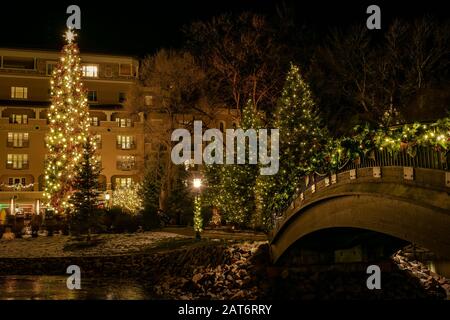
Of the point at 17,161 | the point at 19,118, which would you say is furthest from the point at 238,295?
the point at 19,118

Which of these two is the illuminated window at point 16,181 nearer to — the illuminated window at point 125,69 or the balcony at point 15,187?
the balcony at point 15,187

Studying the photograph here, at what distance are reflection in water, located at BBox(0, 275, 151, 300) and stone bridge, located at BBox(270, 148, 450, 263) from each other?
9.57 metres

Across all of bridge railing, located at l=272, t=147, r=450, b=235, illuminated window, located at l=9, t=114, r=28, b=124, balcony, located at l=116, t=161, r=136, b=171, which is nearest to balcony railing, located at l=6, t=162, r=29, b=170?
illuminated window, located at l=9, t=114, r=28, b=124

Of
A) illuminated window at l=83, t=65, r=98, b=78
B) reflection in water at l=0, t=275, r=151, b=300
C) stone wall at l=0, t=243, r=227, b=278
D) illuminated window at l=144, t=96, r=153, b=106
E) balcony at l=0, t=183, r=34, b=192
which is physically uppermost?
illuminated window at l=83, t=65, r=98, b=78

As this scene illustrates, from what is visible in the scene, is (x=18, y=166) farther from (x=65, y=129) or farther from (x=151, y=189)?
(x=65, y=129)

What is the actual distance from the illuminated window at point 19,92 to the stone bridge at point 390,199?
181 feet

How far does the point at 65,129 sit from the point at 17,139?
22790 mm

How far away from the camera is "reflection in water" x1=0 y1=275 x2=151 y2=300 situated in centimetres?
2377

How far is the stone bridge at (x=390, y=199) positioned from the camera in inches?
472

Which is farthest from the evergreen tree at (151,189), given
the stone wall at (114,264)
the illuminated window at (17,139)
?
the illuminated window at (17,139)

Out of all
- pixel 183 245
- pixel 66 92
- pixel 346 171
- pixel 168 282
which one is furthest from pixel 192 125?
pixel 346 171

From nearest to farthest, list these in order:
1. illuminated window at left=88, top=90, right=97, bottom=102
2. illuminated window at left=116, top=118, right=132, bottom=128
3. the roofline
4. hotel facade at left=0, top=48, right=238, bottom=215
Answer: hotel facade at left=0, top=48, right=238, bottom=215
the roofline
illuminated window at left=116, top=118, right=132, bottom=128
illuminated window at left=88, top=90, right=97, bottom=102

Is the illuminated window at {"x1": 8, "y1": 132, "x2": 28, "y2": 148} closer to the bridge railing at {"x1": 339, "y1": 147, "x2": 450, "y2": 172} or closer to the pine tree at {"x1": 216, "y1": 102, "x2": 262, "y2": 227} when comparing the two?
the pine tree at {"x1": 216, "y1": 102, "x2": 262, "y2": 227}

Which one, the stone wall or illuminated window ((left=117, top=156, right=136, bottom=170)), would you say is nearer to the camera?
the stone wall
